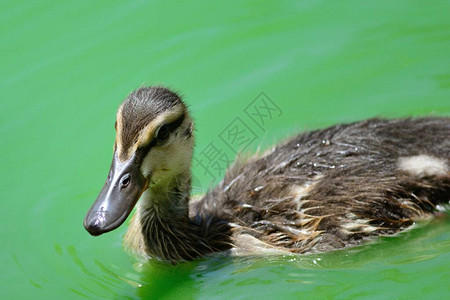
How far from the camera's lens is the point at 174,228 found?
5.33 meters

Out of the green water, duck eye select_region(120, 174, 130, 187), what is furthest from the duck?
duck eye select_region(120, 174, 130, 187)

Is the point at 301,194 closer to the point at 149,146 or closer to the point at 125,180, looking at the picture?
the point at 149,146

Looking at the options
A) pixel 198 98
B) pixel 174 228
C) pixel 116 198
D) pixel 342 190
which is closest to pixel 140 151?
pixel 116 198

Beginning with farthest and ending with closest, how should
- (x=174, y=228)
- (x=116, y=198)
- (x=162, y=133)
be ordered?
(x=174, y=228) → (x=162, y=133) → (x=116, y=198)

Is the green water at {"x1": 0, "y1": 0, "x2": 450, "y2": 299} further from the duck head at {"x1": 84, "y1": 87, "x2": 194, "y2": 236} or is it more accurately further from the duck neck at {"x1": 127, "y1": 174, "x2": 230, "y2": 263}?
the duck head at {"x1": 84, "y1": 87, "x2": 194, "y2": 236}

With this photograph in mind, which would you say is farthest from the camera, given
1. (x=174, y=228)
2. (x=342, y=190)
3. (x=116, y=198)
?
(x=174, y=228)

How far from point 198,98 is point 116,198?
2.78 m

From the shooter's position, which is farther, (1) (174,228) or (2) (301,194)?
(1) (174,228)

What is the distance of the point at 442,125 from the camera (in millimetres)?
5531

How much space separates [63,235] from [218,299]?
5.04 feet

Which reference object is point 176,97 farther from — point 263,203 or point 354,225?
point 354,225

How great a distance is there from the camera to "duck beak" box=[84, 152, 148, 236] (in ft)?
14.8

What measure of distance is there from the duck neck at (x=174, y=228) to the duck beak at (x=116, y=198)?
1.77ft

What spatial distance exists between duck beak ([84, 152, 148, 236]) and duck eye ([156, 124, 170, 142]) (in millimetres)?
243
